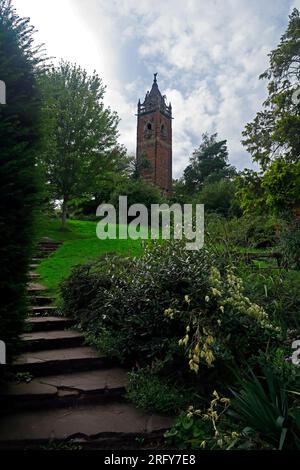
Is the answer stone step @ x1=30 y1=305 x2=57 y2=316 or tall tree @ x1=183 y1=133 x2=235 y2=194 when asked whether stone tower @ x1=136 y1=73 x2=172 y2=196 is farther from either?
stone step @ x1=30 y1=305 x2=57 y2=316

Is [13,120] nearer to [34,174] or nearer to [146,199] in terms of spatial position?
[34,174]

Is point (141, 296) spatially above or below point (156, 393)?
Answer: above

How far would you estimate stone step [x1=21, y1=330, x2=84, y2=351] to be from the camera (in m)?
3.66

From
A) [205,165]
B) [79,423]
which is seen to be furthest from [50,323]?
[205,165]

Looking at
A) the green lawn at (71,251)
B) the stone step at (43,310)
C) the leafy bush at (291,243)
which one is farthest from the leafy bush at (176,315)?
the leafy bush at (291,243)

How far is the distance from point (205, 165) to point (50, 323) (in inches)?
1523

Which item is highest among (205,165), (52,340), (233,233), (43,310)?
(205,165)

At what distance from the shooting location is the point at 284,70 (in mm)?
12242

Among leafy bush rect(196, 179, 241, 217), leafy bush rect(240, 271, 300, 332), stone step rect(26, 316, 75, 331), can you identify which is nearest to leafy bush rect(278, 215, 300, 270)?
leafy bush rect(240, 271, 300, 332)

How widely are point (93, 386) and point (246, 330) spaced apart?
5.34 ft

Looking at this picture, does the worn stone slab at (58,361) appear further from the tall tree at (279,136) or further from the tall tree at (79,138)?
the tall tree at (79,138)

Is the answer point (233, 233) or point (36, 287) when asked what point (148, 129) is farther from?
point (36, 287)

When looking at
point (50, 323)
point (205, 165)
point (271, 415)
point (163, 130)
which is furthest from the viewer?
point (163, 130)

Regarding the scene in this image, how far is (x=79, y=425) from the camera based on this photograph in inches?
99.8
